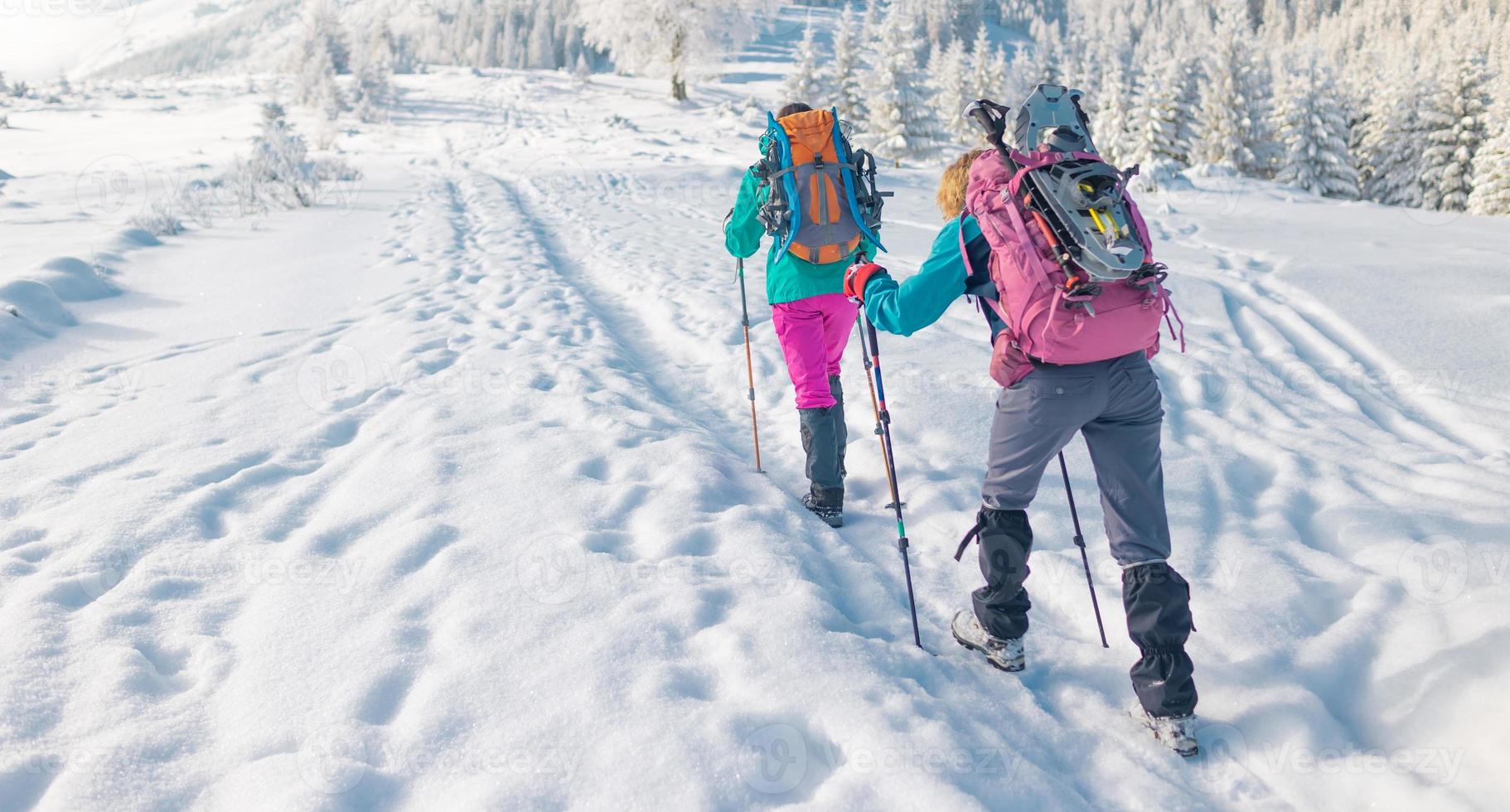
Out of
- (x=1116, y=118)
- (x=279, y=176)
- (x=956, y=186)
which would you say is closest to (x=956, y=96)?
(x=1116, y=118)

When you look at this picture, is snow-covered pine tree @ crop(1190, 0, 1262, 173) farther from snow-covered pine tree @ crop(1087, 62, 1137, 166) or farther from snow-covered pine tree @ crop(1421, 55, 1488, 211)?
snow-covered pine tree @ crop(1421, 55, 1488, 211)

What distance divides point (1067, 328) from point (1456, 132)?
40.7 metres

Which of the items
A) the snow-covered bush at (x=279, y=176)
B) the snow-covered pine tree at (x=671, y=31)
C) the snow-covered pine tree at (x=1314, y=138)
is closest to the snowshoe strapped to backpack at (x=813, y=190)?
the snow-covered bush at (x=279, y=176)

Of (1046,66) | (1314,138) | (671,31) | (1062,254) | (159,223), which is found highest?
(671,31)

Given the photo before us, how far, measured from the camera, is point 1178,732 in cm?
268

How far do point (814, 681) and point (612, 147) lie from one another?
1041 inches

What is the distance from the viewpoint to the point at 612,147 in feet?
87.7

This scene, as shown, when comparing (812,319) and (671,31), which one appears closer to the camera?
(812,319)

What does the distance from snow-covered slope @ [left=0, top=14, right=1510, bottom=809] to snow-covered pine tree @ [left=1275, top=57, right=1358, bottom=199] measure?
99.1 ft

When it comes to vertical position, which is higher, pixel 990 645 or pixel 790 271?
pixel 790 271

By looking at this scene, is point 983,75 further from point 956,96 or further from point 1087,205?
point 1087,205

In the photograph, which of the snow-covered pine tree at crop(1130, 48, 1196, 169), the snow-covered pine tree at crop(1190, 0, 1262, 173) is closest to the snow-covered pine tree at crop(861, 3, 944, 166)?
the snow-covered pine tree at crop(1130, 48, 1196, 169)

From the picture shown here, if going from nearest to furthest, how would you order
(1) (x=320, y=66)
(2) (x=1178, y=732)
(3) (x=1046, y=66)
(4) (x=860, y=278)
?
1. (2) (x=1178, y=732)
2. (4) (x=860, y=278)
3. (1) (x=320, y=66)
4. (3) (x=1046, y=66)

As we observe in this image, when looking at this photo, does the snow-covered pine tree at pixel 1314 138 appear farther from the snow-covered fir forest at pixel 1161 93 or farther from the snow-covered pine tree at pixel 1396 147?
the snow-covered pine tree at pixel 1396 147
